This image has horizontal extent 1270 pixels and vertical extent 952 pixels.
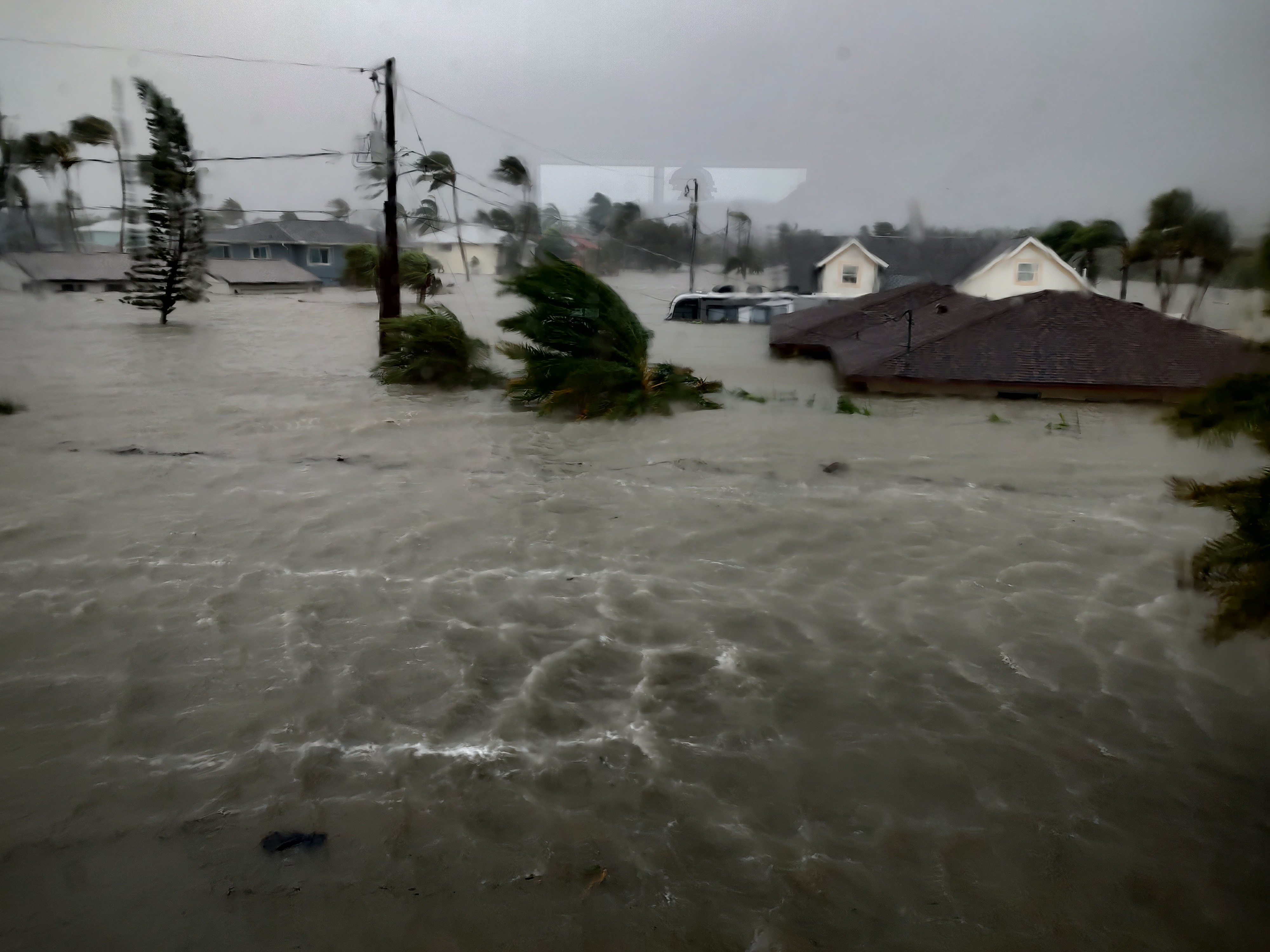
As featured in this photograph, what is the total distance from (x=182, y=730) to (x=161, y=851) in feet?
2.01

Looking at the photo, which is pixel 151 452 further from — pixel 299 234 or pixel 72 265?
pixel 299 234

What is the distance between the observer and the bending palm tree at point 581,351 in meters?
8.62

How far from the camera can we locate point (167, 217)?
634 inches

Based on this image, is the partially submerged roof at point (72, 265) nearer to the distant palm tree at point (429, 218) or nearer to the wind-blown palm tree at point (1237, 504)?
the distant palm tree at point (429, 218)

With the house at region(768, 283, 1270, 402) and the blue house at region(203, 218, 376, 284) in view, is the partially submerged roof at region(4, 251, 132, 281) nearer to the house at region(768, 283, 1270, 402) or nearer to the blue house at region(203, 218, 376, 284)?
the blue house at region(203, 218, 376, 284)

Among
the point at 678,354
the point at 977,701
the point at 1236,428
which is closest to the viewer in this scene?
the point at 1236,428

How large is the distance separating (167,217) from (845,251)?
43.1 ft

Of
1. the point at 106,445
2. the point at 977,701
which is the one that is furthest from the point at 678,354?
the point at 977,701

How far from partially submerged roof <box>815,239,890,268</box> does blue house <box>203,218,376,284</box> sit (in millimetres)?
15627

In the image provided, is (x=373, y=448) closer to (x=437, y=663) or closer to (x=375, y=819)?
(x=437, y=663)

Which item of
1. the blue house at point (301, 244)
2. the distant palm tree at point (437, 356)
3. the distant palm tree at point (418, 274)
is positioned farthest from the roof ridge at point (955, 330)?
the blue house at point (301, 244)

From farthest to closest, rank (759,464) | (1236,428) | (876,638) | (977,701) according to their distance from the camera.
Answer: (759,464)
(876,638)
(977,701)
(1236,428)

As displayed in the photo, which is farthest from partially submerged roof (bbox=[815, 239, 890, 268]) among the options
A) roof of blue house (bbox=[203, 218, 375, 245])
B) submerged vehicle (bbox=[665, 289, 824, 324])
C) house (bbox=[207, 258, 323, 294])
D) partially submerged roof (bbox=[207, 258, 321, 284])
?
partially submerged roof (bbox=[207, 258, 321, 284])

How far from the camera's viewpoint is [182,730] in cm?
260
